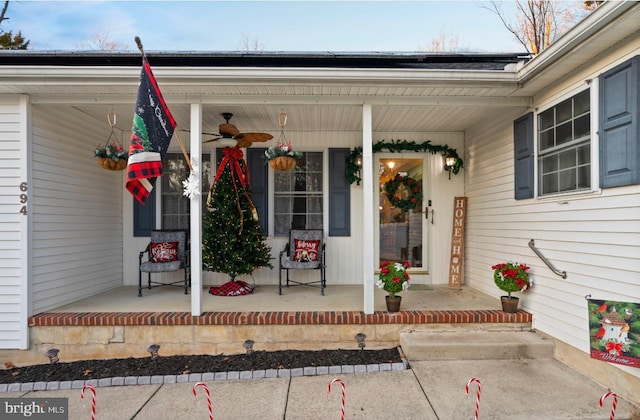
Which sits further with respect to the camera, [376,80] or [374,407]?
[376,80]

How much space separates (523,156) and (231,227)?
137 inches

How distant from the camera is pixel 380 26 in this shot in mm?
10133

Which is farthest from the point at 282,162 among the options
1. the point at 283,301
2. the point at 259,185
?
the point at 283,301

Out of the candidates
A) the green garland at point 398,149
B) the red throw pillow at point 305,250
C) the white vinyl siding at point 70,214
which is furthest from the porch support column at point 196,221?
the green garland at point 398,149

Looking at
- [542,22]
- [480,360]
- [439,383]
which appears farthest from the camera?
[542,22]

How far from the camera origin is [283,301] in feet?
12.9

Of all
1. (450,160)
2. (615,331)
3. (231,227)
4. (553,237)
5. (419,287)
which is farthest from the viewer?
(450,160)

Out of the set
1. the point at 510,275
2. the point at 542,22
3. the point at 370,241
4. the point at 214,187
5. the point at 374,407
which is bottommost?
the point at 374,407

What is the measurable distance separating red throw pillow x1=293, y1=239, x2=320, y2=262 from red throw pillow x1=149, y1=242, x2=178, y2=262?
5.38ft

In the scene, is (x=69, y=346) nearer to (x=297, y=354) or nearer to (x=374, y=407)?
(x=297, y=354)

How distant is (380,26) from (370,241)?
8.96 meters

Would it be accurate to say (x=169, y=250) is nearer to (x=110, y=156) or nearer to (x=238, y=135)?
(x=110, y=156)

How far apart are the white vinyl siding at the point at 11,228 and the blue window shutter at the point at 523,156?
5.12m

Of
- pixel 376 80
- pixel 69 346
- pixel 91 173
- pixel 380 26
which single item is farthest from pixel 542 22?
pixel 69 346
